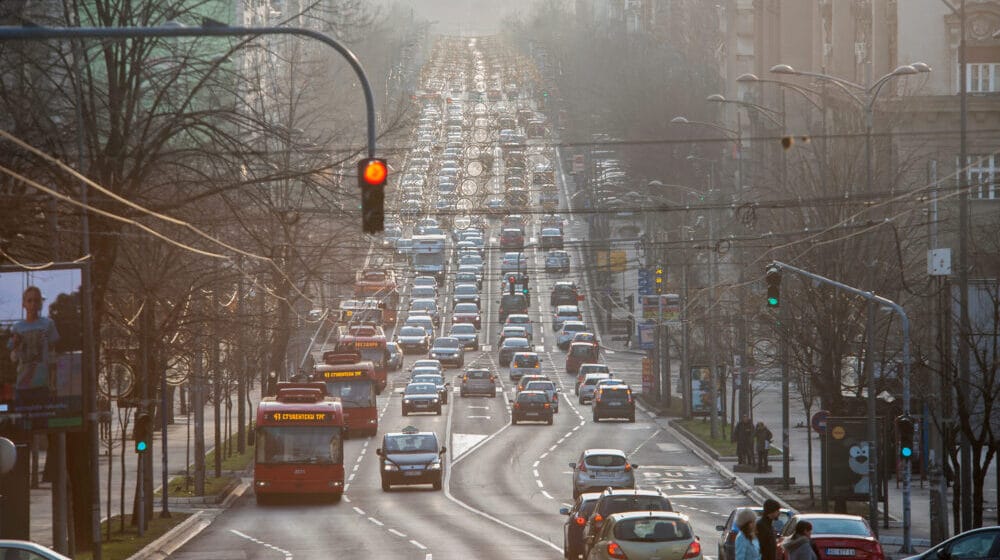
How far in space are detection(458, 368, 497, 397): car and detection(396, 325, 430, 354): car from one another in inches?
692

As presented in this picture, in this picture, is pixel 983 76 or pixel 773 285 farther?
pixel 983 76

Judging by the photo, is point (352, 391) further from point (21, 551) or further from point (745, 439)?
point (21, 551)

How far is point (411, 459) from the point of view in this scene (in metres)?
48.9

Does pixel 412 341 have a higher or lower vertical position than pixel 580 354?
higher

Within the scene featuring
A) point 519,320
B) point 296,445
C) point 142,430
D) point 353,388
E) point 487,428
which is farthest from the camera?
point 519,320

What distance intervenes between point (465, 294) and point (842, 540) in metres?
82.2

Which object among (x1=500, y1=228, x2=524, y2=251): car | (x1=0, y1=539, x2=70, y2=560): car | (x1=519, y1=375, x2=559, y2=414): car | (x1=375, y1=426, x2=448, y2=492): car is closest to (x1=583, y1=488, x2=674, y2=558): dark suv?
(x1=0, y1=539, x2=70, y2=560): car

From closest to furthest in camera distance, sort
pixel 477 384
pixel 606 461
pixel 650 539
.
Result: pixel 650 539 → pixel 606 461 → pixel 477 384

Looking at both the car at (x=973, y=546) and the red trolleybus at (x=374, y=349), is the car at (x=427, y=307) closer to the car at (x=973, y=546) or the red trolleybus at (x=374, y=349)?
the red trolleybus at (x=374, y=349)

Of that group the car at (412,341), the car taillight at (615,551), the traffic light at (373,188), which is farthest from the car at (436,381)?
the traffic light at (373,188)

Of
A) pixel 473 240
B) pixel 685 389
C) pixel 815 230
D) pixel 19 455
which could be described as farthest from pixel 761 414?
pixel 19 455

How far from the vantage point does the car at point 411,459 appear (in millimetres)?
48438

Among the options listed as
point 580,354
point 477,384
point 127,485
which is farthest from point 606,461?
point 580,354

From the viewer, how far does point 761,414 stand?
246 ft
